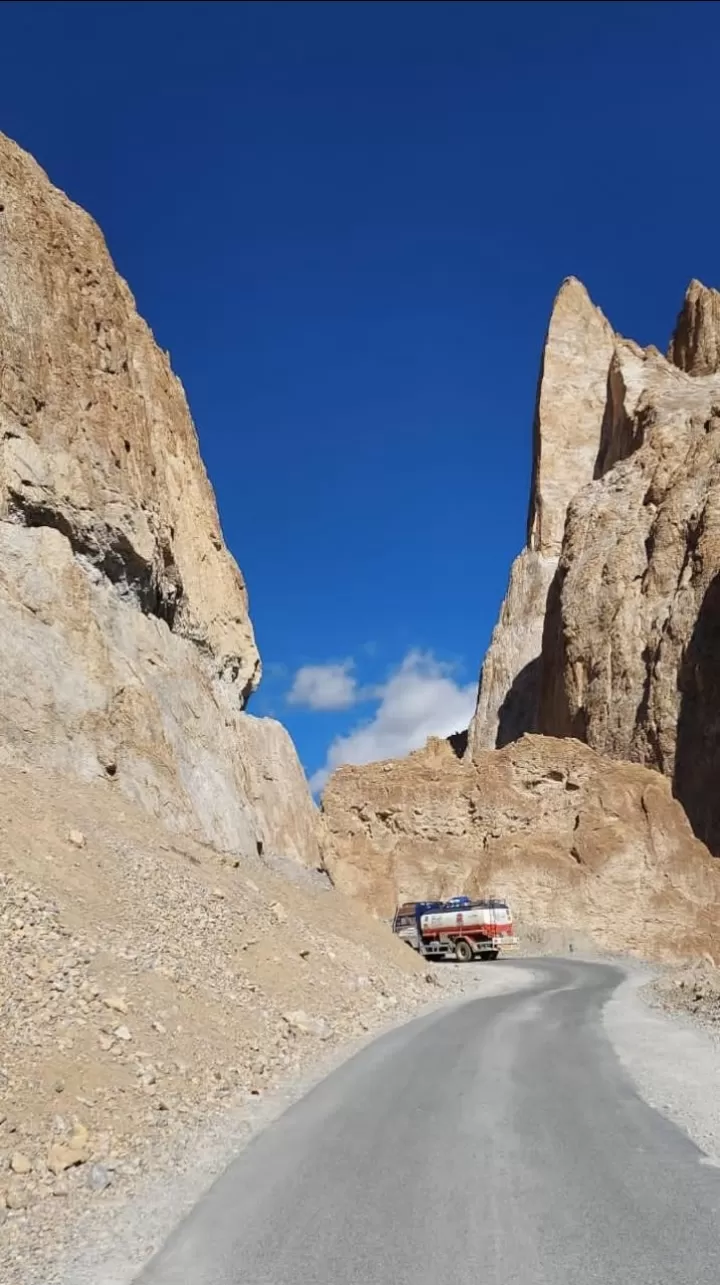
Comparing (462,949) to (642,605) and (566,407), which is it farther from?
(566,407)

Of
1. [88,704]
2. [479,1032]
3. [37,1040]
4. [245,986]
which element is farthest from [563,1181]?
[88,704]

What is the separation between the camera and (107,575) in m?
A: 23.2

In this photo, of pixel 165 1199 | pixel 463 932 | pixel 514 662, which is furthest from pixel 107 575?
pixel 514 662

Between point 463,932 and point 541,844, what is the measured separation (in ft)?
48.2

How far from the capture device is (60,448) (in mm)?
22812

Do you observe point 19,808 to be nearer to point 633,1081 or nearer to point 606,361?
point 633,1081

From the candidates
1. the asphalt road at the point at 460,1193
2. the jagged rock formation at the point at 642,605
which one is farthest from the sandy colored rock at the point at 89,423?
the jagged rock formation at the point at 642,605

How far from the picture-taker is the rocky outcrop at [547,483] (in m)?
78.9

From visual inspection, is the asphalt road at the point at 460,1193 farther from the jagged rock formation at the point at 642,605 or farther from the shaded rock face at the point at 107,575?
the jagged rock formation at the point at 642,605

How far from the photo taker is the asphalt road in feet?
17.3

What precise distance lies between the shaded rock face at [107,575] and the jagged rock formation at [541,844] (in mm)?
19051

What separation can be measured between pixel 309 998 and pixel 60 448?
13526 millimetres

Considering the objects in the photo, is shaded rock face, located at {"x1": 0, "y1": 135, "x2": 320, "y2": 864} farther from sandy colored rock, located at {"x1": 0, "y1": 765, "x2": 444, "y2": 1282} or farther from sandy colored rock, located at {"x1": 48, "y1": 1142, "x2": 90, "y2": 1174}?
sandy colored rock, located at {"x1": 48, "y1": 1142, "x2": 90, "y2": 1174}

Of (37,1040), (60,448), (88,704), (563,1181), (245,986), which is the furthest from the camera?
(60,448)
